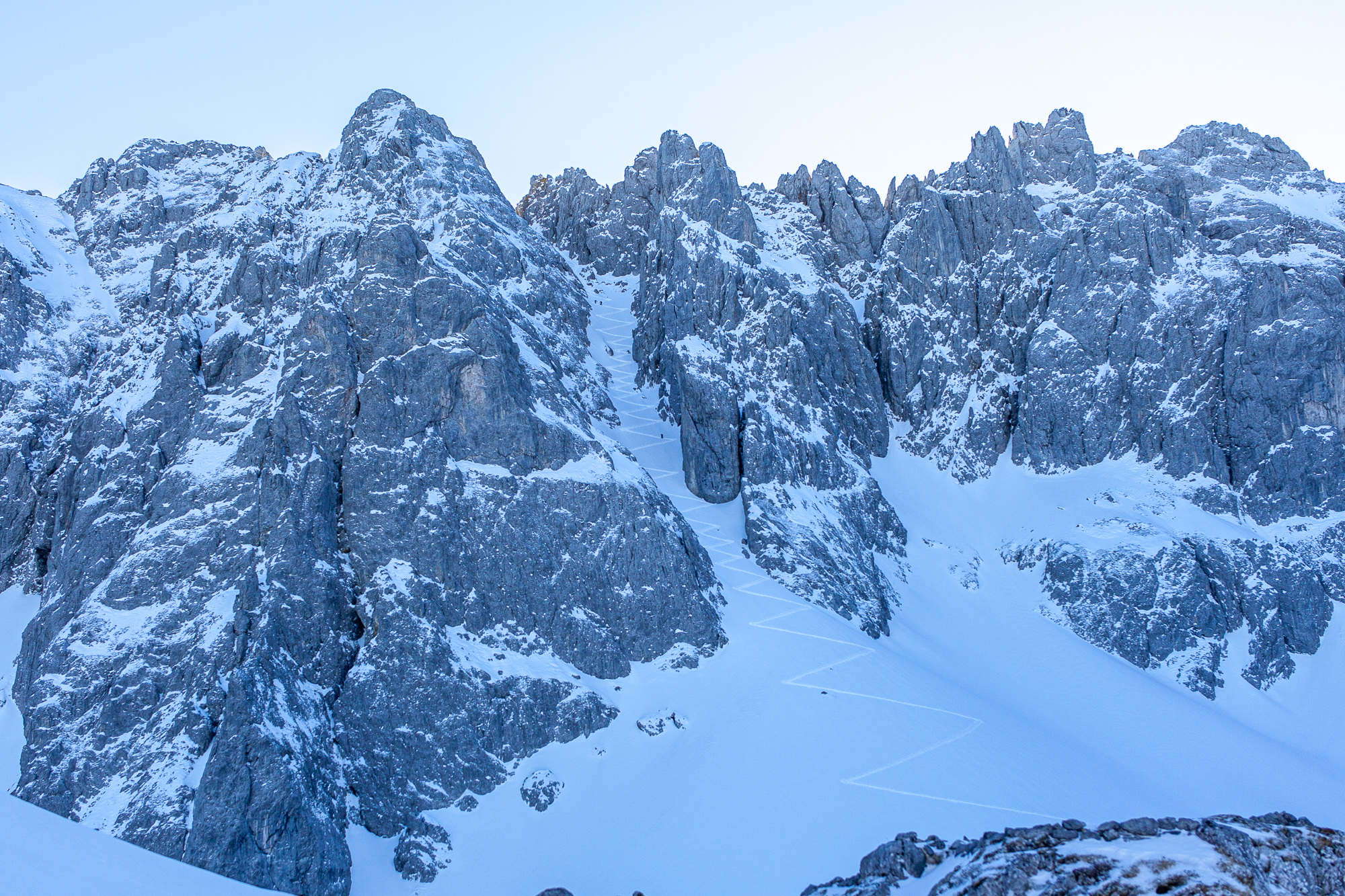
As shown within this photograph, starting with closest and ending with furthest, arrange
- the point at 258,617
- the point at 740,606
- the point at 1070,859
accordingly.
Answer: the point at 1070,859, the point at 258,617, the point at 740,606

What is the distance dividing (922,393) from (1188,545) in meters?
27.2

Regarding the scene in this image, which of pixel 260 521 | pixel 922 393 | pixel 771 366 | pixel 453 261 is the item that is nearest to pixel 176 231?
pixel 453 261

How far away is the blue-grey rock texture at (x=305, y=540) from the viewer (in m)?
38.5

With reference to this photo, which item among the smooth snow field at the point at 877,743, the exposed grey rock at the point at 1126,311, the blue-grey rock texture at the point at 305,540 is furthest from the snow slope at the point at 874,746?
the exposed grey rock at the point at 1126,311

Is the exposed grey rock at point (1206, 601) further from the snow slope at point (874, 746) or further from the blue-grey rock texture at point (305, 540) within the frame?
the blue-grey rock texture at point (305, 540)

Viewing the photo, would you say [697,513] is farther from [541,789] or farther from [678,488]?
[541,789]

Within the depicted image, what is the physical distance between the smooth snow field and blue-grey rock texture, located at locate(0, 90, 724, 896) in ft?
8.43

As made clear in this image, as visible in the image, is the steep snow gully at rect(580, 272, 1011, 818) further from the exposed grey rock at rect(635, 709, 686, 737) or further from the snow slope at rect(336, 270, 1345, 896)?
the exposed grey rock at rect(635, 709, 686, 737)

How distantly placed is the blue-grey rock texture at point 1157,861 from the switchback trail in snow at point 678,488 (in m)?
21.8

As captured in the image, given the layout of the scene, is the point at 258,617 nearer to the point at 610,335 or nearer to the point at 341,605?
the point at 341,605

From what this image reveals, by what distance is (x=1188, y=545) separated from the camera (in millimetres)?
59875

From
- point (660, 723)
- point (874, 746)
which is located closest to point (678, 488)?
point (660, 723)

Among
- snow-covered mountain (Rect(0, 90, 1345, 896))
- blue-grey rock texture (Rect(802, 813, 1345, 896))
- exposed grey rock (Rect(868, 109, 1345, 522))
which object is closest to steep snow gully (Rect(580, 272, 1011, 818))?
snow-covered mountain (Rect(0, 90, 1345, 896))

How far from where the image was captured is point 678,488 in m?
64.6
